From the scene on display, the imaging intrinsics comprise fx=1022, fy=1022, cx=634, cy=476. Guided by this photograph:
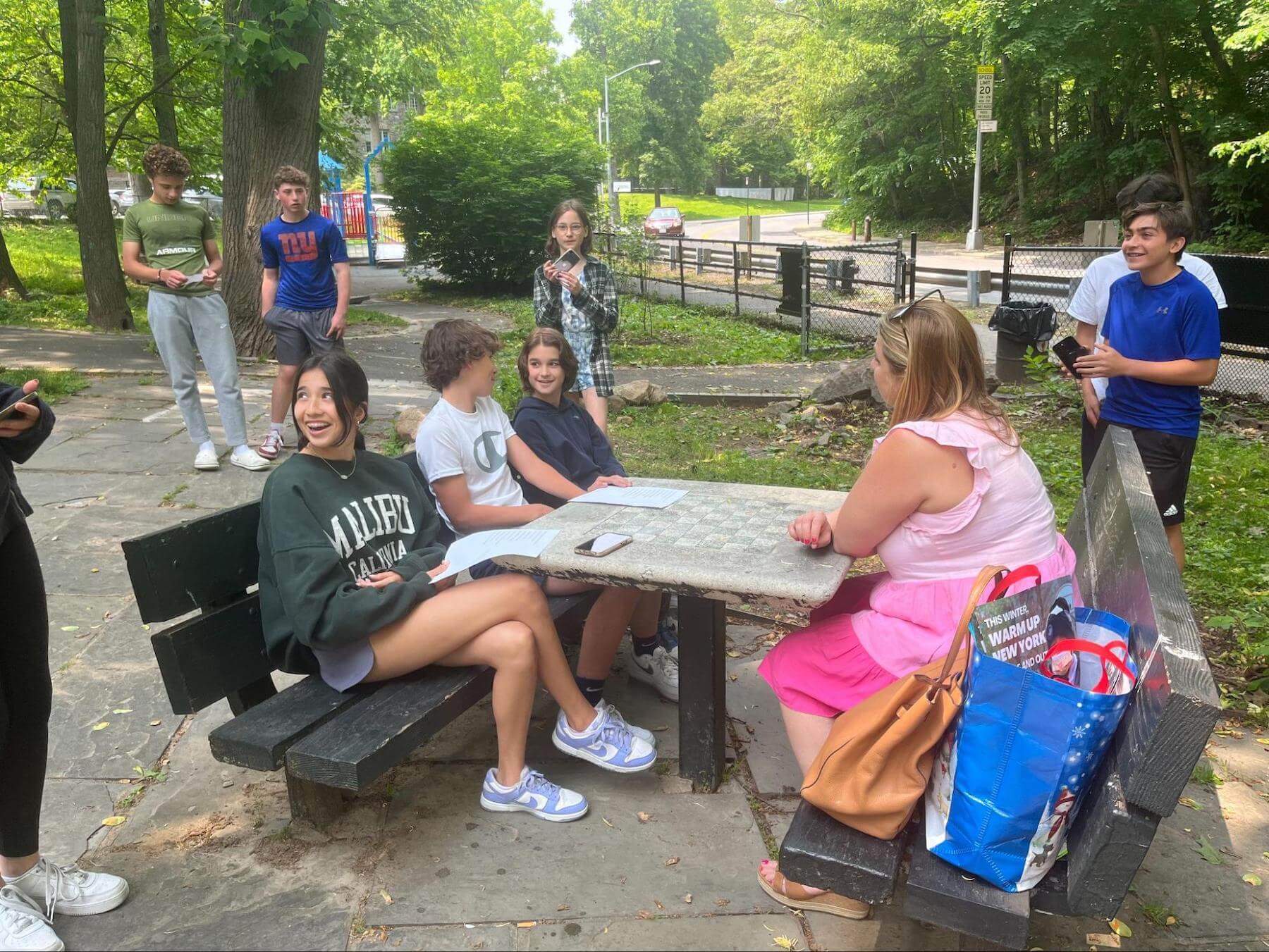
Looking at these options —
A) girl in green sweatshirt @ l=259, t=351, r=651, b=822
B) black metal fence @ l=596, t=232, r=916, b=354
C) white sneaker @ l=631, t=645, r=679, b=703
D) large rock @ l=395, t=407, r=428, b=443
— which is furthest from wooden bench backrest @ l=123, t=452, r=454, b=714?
black metal fence @ l=596, t=232, r=916, b=354

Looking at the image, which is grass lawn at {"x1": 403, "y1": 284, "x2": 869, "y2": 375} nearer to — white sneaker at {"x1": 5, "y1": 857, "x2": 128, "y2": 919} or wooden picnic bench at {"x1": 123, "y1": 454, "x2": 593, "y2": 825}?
wooden picnic bench at {"x1": 123, "y1": 454, "x2": 593, "y2": 825}

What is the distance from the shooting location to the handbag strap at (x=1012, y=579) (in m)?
2.10

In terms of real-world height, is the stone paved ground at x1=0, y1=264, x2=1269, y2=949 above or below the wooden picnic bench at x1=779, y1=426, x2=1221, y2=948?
below

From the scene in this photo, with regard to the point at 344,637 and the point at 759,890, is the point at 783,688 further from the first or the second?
the point at 344,637

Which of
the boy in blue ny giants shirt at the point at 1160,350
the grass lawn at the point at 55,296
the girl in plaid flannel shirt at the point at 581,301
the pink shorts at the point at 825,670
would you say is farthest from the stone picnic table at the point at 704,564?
the grass lawn at the point at 55,296

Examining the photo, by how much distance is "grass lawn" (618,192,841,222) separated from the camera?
64.3m

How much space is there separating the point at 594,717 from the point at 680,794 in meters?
0.33

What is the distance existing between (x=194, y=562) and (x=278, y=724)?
492 millimetres

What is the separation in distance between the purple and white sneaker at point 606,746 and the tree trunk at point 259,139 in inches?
293

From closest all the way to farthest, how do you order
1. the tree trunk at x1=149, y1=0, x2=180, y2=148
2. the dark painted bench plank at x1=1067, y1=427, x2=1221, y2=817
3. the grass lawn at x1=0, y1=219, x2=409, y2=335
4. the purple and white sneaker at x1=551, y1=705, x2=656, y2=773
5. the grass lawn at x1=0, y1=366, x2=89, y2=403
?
the dark painted bench plank at x1=1067, y1=427, x2=1221, y2=817, the purple and white sneaker at x1=551, y1=705, x2=656, y2=773, the grass lawn at x1=0, y1=366, x2=89, y2=403, the grass lawn at x1=0, y1=219, x2=409, y2=335, the tree trunk at x1=149, y1=0, x2=180, y2=148

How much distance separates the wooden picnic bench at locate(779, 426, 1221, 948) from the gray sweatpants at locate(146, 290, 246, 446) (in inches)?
190

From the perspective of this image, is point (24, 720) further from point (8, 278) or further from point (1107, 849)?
point (8, 278)

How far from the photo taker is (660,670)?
3.46 meters

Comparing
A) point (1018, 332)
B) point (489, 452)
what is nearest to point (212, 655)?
point (489, 452)
